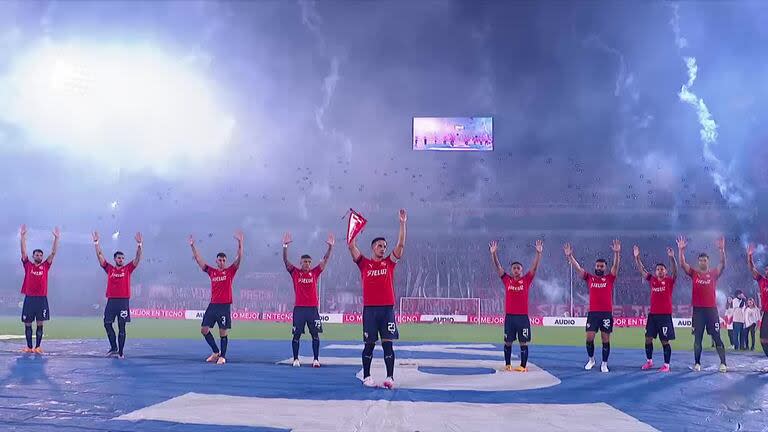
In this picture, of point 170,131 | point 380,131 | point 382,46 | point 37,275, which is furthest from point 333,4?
point 37,275

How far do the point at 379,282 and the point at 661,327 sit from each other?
6917 mm

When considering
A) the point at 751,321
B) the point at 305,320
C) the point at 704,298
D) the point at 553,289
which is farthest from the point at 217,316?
the point at 553,289

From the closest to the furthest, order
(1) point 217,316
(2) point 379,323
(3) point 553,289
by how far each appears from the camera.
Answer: (2) point 379,323 → (1) point 217,316 → (3) point 553,289

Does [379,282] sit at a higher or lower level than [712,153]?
lower

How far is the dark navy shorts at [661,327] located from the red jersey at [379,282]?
20.8 feet

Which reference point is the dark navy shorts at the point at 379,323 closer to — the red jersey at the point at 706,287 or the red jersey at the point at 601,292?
the red jersey at the point at 601,292

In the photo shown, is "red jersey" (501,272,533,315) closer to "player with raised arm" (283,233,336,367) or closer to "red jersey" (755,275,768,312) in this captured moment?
"player with raised arm" (283,233,336,367)

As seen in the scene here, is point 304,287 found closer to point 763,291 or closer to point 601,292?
point 601,292

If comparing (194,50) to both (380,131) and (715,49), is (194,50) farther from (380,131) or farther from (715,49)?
(715,49)

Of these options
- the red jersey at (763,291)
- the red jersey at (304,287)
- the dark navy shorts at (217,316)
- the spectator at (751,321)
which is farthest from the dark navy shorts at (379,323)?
the spectator at (751,321)

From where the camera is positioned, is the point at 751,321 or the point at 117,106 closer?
the point at 751,321

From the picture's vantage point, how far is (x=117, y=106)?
37.1 metres

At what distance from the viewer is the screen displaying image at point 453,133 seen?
3756 cm

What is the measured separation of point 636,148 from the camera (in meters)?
38.0
